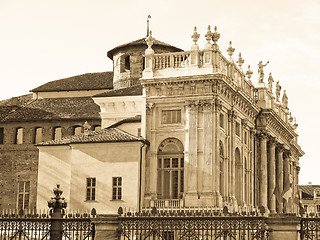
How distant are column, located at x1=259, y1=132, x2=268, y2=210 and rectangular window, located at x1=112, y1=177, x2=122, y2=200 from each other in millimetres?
14679

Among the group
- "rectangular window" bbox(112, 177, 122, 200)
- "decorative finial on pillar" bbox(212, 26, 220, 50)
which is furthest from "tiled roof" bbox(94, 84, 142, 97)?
"rectangular window" bbox(112, 177, 122, 200)

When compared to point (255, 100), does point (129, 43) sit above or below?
above

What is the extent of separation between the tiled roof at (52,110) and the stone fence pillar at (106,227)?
116ft

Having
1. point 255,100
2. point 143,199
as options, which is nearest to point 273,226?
point 143,199

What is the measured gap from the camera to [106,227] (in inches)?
1022

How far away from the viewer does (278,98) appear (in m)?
66.9

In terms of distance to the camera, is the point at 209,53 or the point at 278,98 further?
the point at 278,98

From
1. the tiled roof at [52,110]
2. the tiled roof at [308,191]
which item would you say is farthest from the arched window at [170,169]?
the tiled roof at [308,191]

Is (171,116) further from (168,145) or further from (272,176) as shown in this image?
(272,176)

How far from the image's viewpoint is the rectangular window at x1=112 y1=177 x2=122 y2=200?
46.6 metres

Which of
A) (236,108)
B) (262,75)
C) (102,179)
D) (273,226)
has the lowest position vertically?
(273,226)

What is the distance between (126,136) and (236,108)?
8.83 m

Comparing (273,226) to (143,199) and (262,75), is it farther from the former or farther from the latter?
(262,75)

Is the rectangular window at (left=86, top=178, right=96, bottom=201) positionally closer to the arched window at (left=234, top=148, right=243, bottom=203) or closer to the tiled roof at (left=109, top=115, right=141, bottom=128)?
the tiled roof at (left=109, top=115, right=141, bottom=128)
